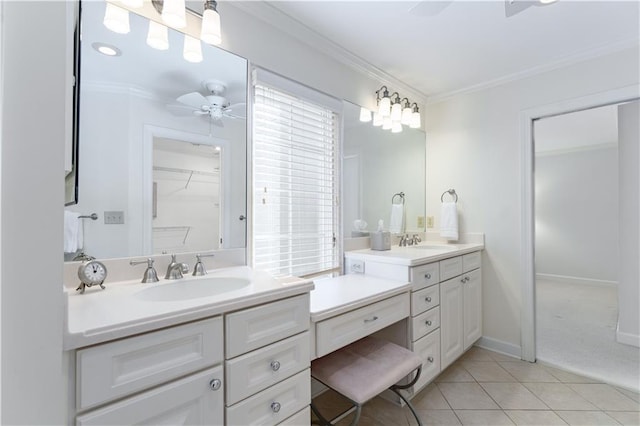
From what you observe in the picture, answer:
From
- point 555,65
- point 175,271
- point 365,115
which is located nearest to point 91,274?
point 175,271

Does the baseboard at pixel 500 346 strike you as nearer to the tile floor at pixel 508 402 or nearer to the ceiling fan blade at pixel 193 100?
the tile floor at pixel 508 402

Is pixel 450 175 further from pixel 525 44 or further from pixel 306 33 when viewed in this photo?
pixel 306 33

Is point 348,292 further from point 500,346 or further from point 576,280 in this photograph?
point 576,280

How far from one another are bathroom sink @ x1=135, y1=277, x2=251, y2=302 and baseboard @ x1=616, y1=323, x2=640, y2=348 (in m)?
3.34

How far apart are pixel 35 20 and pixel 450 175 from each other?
281 centimetres

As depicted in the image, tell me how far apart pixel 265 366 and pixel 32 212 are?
80cm

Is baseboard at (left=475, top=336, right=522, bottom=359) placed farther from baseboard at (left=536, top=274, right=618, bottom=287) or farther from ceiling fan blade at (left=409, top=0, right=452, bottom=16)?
baseboard at (left=536, top=274, right=618, bottom=287)

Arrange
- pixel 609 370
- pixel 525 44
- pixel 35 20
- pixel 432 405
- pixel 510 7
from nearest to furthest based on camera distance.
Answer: pixel 35 20 → pixel 510 7 → pixel 432 405 → pixel 525 44 → pixel 609 370

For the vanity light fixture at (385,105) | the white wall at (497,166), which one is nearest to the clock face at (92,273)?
the vanity light fixture at (385,105)

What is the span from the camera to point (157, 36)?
1.26m

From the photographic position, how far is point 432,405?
5.79 ft

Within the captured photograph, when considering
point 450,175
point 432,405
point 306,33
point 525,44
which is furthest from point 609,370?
point 306,33

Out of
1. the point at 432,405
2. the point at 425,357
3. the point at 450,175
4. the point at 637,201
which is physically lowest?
the point at 432,405

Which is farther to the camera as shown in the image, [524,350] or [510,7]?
[524,350]
